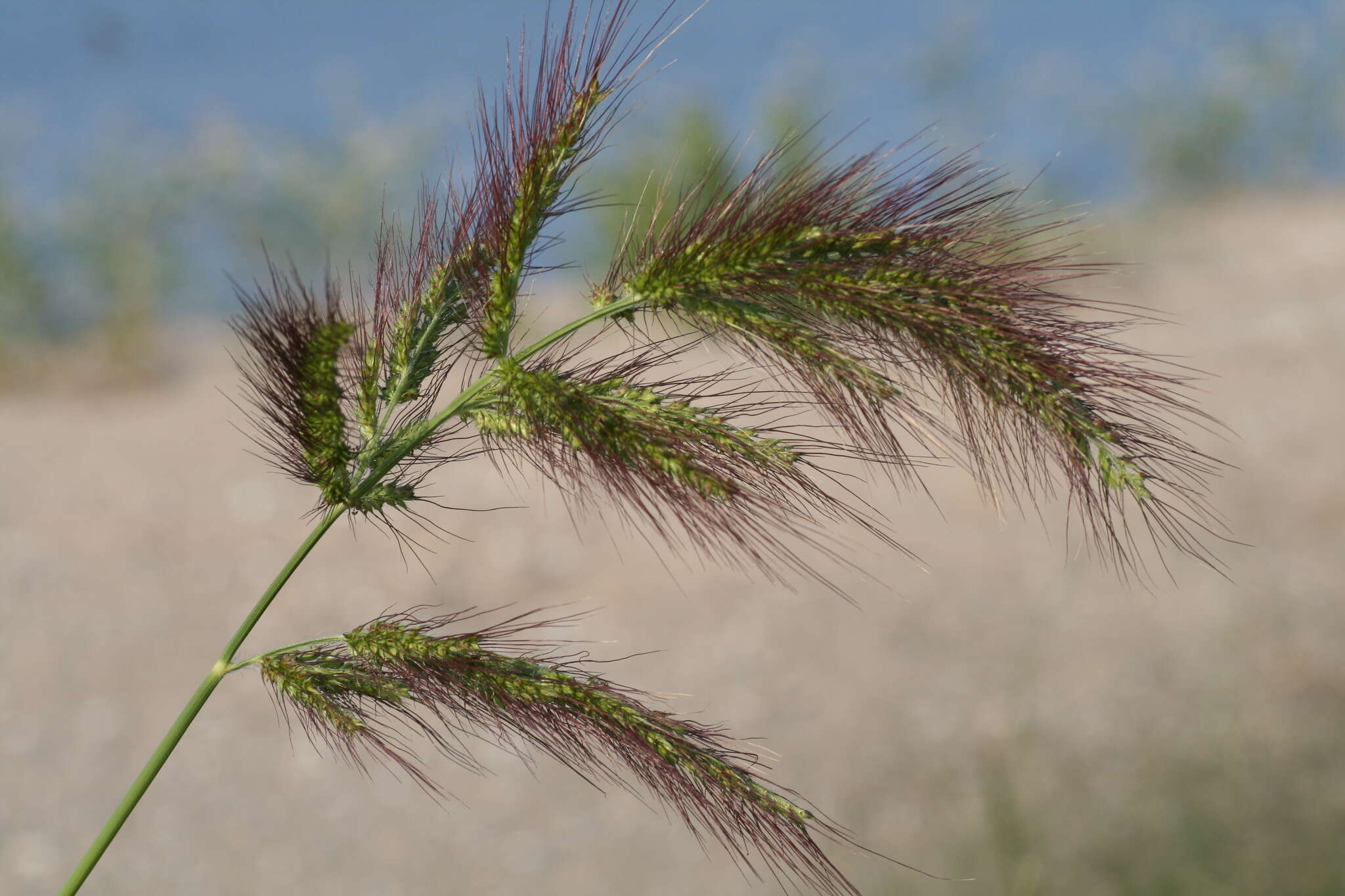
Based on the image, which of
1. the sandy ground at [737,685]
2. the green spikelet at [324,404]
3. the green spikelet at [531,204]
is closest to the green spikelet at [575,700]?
the green spikelet at [324,404]

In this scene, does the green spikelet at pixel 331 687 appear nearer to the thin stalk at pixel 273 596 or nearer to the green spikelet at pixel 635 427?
the thin stalk at pixel 273 596

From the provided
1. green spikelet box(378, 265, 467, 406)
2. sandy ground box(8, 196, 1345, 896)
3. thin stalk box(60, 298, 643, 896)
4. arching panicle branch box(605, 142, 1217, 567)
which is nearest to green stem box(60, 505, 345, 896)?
thin stalk box(60, 298, 643, 896)

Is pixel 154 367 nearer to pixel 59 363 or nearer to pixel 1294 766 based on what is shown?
pixel 59 363

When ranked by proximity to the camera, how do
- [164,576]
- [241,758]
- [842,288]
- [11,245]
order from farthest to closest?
[11,245] → [164,576] → [241,758] → [842,288]

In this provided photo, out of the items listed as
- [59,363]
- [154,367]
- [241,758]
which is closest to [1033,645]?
[241,758]

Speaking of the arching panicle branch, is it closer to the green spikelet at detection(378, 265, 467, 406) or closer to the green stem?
the green spikelet at detection(378, 265, 467, 406)

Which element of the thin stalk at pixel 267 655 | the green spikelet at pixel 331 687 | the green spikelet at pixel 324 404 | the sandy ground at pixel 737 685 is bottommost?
the green spikelet at pixel 331 687

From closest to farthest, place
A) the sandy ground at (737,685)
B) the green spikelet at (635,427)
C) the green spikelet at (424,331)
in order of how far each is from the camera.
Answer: the green spikelet at (635,427) < the green spikelet at (424,331) < the sandy ground at (737,685)
